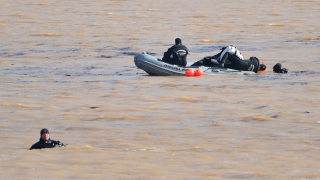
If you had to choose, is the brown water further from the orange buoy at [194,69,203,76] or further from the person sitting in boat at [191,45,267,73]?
the person sitting in boat at [191,45,267,73]

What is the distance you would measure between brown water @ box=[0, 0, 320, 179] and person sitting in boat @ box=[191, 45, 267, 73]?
0.41 metres

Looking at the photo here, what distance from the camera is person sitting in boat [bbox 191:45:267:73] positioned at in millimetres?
20172

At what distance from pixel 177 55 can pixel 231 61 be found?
4.16 feet

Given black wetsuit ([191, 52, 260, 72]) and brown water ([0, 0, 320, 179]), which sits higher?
black wetsuit ([191, 52, 260, 72])

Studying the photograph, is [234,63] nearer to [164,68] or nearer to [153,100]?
[164,68]

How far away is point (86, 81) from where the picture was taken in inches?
772

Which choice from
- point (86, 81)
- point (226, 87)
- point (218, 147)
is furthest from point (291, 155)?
point (86, 81)

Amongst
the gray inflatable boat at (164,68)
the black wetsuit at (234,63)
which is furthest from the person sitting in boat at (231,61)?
the gray inflatable boat at (164,68)

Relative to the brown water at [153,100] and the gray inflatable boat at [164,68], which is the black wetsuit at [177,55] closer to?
the gray inflatable boat at [164,68]

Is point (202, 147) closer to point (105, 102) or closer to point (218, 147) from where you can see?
point (218, 147)

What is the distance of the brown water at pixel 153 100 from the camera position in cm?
1045

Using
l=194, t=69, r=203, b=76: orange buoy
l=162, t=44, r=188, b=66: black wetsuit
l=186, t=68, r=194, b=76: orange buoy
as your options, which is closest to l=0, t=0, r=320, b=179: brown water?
l=194, t=69, r=203, b=76: orange buoy

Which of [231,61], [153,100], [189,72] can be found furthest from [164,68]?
[153,100]

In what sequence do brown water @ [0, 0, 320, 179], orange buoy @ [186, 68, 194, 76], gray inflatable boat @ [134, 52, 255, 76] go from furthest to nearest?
1. gray inflatable boat @ [134, 52, 255, 76]
2. orange buoy @ [186, 68, 194, 76]
3. brown water @ [0, 0, 320, 179]
